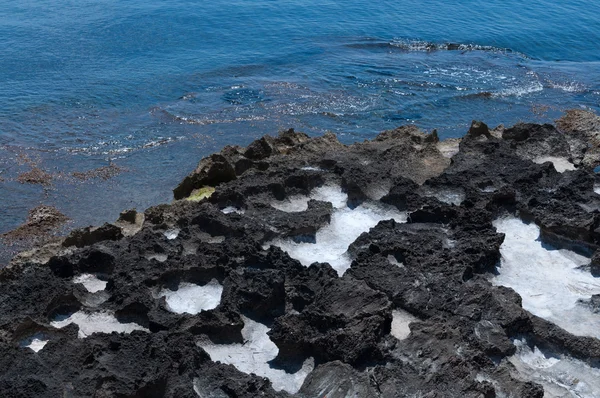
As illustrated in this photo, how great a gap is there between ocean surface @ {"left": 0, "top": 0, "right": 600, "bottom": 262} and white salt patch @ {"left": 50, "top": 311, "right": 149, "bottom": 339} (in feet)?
18.7

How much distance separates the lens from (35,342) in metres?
11.7

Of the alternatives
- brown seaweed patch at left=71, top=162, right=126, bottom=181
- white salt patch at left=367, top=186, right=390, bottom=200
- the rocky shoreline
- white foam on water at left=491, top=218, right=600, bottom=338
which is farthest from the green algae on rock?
white foam on water at left=491, top=218, right=600, bottom=338

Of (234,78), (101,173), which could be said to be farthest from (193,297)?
(234,78)

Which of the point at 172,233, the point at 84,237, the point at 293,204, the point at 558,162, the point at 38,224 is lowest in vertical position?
the point at 38,224

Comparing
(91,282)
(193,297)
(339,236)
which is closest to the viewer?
(193,297)

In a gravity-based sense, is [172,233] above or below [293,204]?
below

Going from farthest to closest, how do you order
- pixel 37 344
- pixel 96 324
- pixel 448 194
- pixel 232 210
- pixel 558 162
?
pixel 558 162
pixel 448 194
pixel 232 210
pixel 96 324
pixel 37 344

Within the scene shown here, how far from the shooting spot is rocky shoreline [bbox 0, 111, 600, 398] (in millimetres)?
10797

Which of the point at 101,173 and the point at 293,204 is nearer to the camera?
the point at 293,204

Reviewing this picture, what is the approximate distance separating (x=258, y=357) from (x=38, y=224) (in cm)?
822

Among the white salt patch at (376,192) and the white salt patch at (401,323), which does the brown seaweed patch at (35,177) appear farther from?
the white salt patch at (401,323)

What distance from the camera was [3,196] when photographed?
18766 mm

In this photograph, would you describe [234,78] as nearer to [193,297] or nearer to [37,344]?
[193,297]

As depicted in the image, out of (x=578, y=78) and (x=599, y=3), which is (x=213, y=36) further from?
(x=599, y=3)
